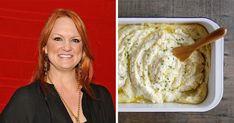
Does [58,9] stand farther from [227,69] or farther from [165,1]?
[227,69]

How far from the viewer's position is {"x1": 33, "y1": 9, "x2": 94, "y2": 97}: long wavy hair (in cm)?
75

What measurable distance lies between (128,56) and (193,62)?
189 mm

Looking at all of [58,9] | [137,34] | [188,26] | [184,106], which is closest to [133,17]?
[137,34]

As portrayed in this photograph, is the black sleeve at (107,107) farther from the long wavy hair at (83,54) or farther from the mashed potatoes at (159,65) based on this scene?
the mashed potatoes at (159,65)

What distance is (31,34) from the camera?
2.47 ft

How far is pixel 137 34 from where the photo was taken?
1182mm

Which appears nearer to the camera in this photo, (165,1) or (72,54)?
(72,54)

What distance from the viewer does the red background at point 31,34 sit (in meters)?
0.75

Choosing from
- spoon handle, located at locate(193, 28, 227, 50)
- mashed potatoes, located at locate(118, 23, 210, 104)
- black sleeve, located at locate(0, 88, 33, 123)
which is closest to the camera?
black sleeve, located at locate(0, 88, 33, 123)

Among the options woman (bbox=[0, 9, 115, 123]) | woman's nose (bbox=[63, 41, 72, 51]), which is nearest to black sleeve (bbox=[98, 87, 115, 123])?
woman (bbox=[0, 9, 115, 123])

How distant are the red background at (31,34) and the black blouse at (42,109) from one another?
18mm

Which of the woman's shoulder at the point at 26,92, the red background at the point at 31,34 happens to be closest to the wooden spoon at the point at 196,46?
the red background at the point at 31,34

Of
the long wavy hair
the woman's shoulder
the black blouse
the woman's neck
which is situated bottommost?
the black blouse

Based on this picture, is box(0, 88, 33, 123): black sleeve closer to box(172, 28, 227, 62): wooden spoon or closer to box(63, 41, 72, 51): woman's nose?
box(63, 41, 72, 51): woman's nose
